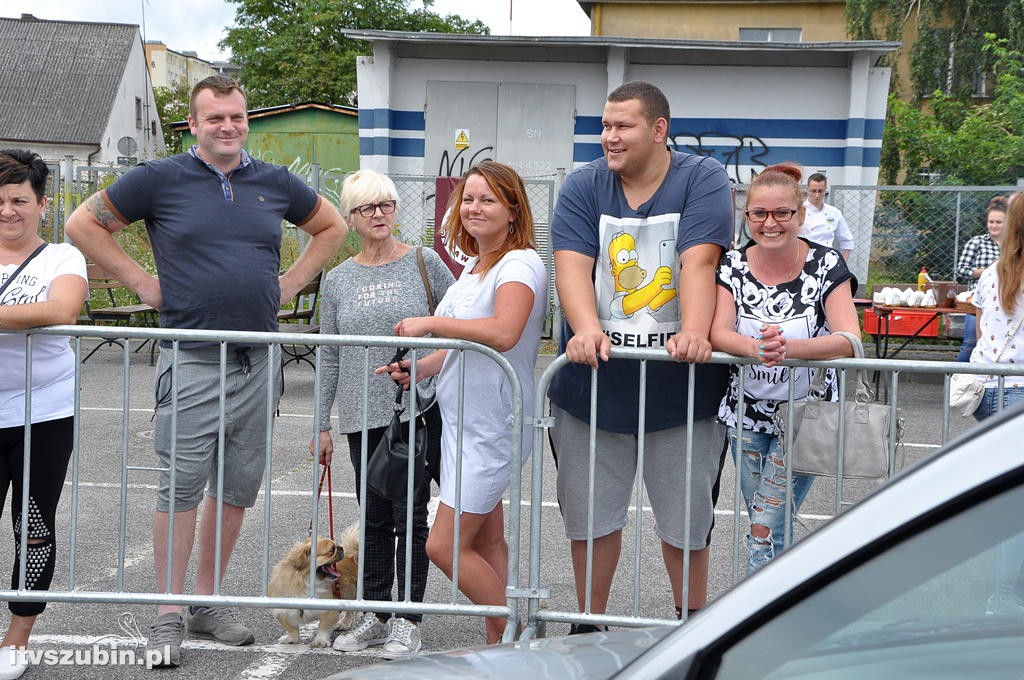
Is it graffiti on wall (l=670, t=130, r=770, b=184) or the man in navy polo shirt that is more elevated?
graffiti on wall (l=670, t=130, r=770, b=184)

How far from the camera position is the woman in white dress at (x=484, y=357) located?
4023mm

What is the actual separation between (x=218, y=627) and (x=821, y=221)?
6.81 metres

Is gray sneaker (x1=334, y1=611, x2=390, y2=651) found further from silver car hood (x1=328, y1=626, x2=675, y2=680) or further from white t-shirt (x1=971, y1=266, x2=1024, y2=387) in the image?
white t-shirt (x1=971, y1=266, x2=1024, y2=387)

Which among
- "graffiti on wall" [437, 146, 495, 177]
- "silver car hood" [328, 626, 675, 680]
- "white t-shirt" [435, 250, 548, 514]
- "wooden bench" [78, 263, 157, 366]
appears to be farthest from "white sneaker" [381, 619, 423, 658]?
→ "graffiti on wall" [437, 146, 495, 177]

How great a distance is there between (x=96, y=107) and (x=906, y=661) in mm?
61316

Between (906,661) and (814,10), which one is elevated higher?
(814,10)

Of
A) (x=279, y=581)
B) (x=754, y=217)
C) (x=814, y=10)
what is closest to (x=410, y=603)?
(x=279, y=581)

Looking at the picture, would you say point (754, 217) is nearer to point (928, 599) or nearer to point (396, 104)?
point (928, 599)

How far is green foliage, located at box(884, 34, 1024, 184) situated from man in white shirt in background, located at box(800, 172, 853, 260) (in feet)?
44.6

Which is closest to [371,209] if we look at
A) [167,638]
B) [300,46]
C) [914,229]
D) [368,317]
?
[368,317]

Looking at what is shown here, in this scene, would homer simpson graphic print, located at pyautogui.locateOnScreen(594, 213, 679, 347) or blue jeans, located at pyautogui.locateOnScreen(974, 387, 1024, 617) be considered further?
homer simpson graphic print, located at pyautogui.locateOnScreen(594, 213, 679, 347)

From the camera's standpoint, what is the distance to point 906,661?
1459mm

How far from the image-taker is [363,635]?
15.1ft

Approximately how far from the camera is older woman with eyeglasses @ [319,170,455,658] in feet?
15.0
